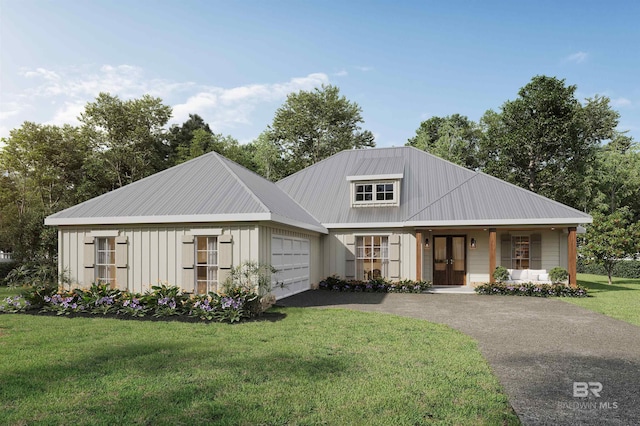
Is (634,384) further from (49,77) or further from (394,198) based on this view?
(49,77)

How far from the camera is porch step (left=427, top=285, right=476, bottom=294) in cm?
1452

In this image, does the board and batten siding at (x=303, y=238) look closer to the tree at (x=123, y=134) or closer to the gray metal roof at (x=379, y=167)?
the gray metal roof at (x=379, y=167)

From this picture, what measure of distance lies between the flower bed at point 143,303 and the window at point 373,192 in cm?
822

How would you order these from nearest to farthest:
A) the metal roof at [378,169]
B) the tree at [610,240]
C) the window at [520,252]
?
the window at [520,252], the metal roof at [378,169], the tree at [610,240]

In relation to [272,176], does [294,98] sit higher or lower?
higher

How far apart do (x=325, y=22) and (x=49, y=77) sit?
357 inches

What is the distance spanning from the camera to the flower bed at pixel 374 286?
577 inches

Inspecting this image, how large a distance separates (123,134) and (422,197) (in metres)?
23.3

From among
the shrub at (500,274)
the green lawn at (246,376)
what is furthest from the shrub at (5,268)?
the shrub at (500,274)

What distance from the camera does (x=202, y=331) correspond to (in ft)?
25.7

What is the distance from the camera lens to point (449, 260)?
53.3ft

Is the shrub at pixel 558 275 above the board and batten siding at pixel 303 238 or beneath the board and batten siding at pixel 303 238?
beneath

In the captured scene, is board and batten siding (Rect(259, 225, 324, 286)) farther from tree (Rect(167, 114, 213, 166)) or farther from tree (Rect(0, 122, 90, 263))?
tree (Rect(167, 114, 213, 166))

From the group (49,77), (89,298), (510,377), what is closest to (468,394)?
(510,377)
